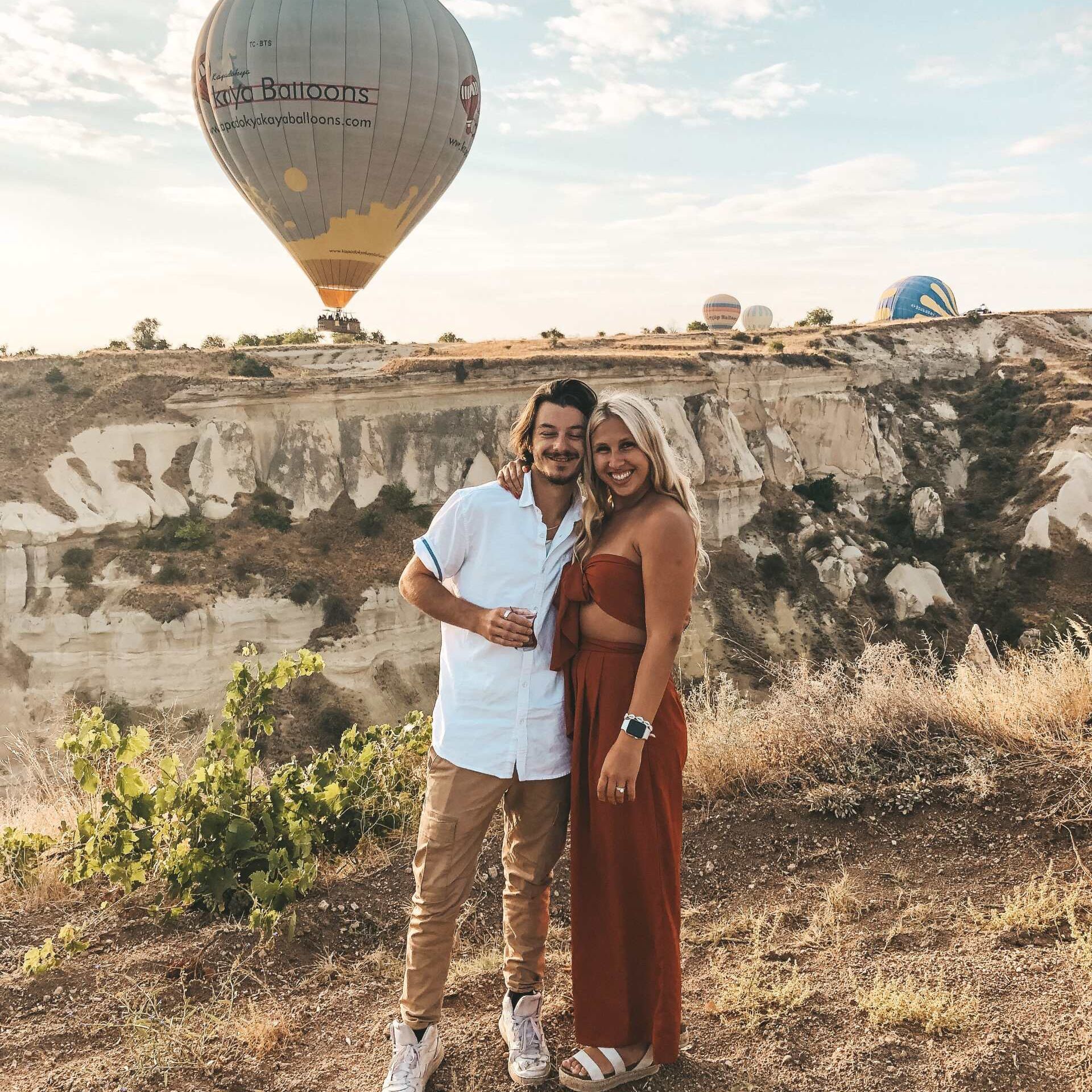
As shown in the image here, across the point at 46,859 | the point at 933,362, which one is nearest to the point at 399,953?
the point at 46,859

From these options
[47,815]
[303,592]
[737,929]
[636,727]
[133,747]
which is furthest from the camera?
[303,592]

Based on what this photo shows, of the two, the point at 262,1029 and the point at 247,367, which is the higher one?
the point at 247,367

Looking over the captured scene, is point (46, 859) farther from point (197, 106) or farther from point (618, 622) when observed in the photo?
point (197, 106)

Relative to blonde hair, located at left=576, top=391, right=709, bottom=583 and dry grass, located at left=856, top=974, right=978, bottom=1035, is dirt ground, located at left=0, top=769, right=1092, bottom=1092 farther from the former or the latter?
blonde hair, located at left=576, top=391, right=709, bottom=583

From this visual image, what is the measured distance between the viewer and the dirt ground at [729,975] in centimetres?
251

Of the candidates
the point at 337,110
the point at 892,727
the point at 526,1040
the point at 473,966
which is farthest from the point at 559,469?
the point at 337,110

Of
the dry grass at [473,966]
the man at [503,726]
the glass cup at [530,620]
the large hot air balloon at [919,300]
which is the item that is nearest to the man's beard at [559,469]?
the man at [503,726]

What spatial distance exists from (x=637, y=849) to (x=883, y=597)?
83.0 feet

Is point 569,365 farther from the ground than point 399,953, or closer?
farther from the ground

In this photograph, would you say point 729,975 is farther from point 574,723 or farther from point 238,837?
point 238,837

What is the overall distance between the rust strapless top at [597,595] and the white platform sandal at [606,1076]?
1.09m

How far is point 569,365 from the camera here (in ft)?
84.2

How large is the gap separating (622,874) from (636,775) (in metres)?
0.32

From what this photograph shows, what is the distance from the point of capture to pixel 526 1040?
262cm
